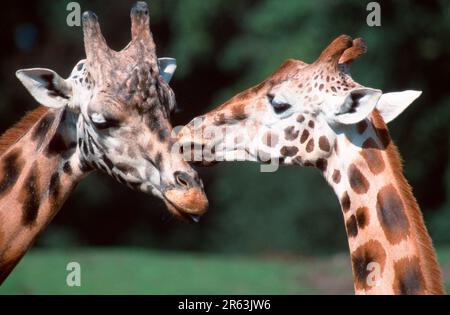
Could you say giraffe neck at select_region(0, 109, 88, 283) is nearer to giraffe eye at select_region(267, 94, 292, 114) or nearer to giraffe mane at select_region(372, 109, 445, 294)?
giraffe eye at select_region(267, 94, 292, 114)

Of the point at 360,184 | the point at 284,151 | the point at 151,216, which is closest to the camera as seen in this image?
the point at 360,184

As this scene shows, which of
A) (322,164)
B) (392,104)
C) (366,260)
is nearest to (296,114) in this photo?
(322,164)

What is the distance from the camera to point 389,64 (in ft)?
62.3

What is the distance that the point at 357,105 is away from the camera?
266 inches

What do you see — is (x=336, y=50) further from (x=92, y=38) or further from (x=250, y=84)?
(x=250, y=84)

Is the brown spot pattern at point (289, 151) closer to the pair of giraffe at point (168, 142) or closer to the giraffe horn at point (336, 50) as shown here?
the pair of giraffe at point (168, 142)

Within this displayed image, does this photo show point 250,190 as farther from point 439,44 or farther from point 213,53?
point 439,44

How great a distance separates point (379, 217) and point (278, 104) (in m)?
1.19

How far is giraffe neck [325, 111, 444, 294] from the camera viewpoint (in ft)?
21.2

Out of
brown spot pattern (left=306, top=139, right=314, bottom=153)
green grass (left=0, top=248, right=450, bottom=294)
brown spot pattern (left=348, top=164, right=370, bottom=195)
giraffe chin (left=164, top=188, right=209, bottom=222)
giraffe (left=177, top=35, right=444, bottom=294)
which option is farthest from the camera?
green grass (left=0, top=248, right=450, bottom=294)

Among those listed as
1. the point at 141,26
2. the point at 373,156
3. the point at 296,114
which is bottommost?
the point at 373,156

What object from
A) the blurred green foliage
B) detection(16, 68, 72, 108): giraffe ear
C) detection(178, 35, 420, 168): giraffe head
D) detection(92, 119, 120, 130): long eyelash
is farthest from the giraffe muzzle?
the blurred green foliage
